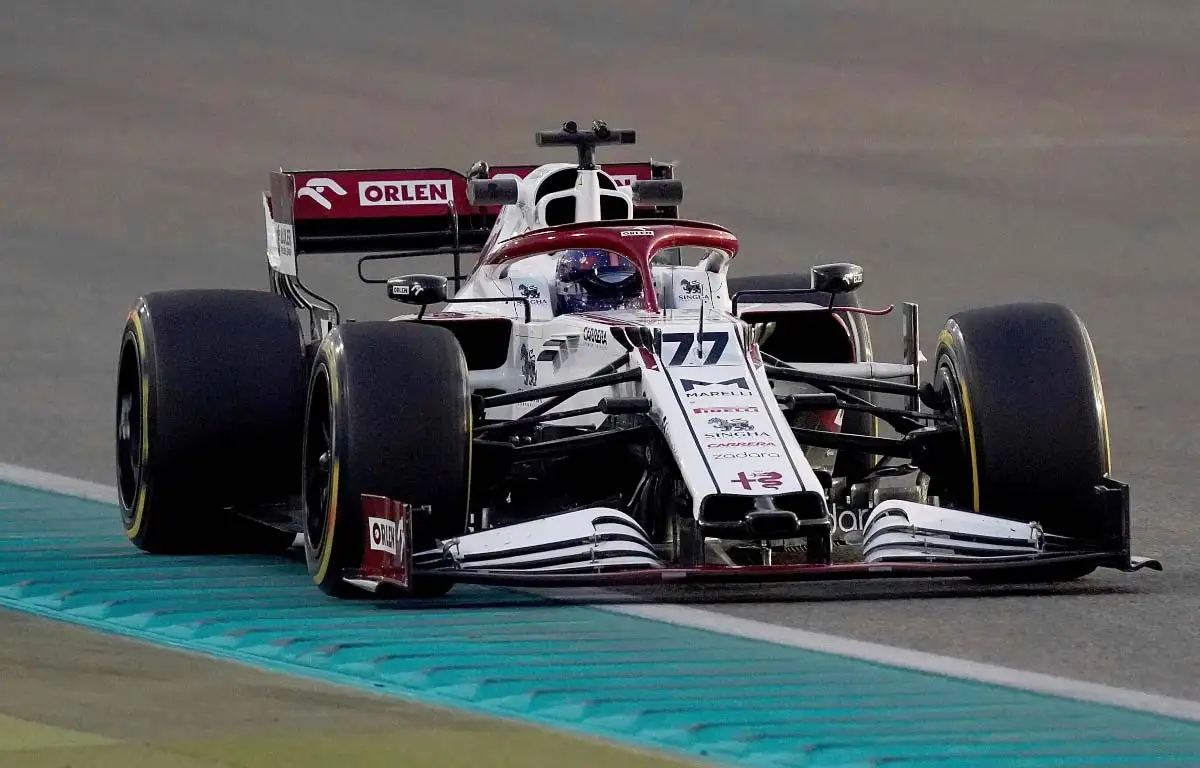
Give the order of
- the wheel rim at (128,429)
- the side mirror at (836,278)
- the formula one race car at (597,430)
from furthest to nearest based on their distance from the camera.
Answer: the wheel rim at (128,429), the side mirror at (836,278), the formula one race car at (597,430)

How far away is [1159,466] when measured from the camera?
45.5 feet

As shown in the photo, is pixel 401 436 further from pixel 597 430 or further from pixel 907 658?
pixel 907 658

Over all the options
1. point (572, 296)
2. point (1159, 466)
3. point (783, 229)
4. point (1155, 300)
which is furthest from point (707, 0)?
point (572, 296)

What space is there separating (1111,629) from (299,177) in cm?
532

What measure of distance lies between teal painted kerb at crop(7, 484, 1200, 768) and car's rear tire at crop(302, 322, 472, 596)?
30 cm

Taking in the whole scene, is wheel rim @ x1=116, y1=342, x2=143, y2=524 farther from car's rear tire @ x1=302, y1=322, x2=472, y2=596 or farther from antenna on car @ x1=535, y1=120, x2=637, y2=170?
antenna on car @ x1=535, y1=120, x2=637, y2=170

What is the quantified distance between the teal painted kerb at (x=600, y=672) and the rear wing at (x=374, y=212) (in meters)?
2.50

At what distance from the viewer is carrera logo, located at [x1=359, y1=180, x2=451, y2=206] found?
13.1 metres

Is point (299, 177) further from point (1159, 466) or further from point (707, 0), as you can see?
point (707, 0)

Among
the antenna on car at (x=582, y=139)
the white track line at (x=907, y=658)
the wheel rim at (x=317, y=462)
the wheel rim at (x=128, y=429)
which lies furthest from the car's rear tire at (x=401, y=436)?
the antenna on car at (x=582, y=139)

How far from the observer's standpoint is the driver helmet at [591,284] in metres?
11.1

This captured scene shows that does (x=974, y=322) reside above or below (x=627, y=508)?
above

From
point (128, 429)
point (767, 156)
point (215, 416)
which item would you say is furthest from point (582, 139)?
point (767, 156)

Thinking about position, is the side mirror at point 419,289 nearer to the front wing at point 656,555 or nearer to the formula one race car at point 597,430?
the formula one race car at point 597,430
